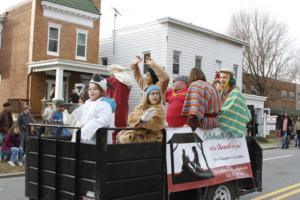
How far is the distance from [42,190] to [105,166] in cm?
110

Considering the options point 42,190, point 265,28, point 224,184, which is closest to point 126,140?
point 42,190

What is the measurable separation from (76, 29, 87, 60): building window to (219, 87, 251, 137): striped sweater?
19.9 meters

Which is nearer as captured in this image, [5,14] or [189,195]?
[189,195]

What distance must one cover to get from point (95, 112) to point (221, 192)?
2248mm

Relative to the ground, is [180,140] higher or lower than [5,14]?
lower

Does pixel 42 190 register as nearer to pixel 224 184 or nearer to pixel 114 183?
pixel 114 183

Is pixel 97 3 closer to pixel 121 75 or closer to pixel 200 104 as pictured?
pixel 121 75

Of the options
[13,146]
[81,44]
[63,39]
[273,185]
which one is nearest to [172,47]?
[81,44]

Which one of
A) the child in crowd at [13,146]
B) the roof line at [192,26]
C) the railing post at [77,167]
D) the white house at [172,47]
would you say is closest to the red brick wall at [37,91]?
the white house at [172,47]

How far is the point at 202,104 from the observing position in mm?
5062

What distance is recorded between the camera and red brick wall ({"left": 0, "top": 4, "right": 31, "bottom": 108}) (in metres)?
23.2

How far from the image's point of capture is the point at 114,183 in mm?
3803

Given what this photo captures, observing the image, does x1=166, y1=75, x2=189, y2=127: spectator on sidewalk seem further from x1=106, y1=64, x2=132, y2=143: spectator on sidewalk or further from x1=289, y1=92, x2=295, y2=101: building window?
x1=289, y1=92, x2=295, y2=101: building window

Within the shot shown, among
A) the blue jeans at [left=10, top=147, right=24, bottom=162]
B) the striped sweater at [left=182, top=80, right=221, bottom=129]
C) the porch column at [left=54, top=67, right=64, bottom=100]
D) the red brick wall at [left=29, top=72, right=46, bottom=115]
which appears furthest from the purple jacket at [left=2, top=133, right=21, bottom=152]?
the red brick wall at [left=29, top=72, right=46, bottom=115]
